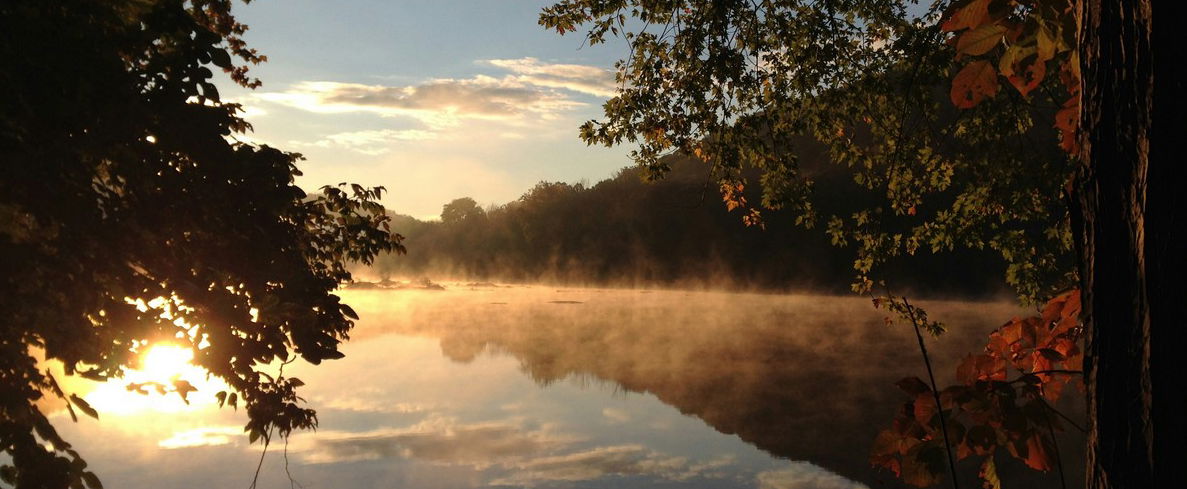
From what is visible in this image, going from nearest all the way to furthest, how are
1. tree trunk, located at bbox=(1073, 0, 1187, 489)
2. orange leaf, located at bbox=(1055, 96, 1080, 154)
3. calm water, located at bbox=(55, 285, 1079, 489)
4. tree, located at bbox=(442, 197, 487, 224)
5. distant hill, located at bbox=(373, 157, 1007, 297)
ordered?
1. tree trunk, located at bbox=(1073, 0, 1187, 489)
2. orange leaf, located at bbox=(1055, 96, 1080, 154)
3. calm water, located at bbox=(55, 285, 1079, 489)
4. distant hill, located at bbox=(373, 157, 1007, 297)
5. tree, located at bbox=(442, 197, 487, 224)

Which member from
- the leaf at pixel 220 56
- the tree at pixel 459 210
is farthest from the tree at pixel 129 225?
the tree at pixel 459 210

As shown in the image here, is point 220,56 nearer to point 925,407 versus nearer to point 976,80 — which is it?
point 976,80

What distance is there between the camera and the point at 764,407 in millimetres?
25438

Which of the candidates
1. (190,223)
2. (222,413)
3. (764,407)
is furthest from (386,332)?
(190,223)

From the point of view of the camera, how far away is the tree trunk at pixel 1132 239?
7.31ft

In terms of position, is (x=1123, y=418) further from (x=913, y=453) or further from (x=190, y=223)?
(x=190, y=223)

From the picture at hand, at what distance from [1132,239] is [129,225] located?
7404 millimetres

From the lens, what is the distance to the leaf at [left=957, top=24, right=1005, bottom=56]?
278 cm

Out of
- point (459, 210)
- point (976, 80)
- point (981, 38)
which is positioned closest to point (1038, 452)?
point (976, 80)

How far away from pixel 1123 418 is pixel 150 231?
7474 millimetres

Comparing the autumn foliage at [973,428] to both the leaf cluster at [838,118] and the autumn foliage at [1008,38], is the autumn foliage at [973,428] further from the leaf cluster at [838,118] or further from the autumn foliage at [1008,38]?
the leaf cluster at [838,118]

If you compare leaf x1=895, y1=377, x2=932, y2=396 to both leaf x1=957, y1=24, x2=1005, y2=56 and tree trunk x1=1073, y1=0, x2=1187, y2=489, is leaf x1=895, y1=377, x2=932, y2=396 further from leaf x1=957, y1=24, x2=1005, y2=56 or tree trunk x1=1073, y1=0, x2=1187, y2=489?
leaf x1=957, y1=24, x2=1005, y2=56

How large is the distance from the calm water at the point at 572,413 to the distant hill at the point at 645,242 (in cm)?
2543

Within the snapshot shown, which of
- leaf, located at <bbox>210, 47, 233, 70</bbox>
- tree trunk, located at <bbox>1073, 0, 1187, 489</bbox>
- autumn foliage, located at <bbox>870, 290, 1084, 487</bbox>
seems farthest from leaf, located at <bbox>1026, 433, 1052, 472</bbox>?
leaf, located at <bbox>210, 47, 233, 70</bbox>
